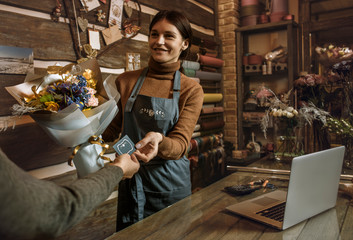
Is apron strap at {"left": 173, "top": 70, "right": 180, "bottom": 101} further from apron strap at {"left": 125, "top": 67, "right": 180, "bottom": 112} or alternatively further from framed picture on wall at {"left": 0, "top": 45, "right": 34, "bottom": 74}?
framed picture on wall at {"left": 0, "top": 45, "right": 34, "bottom": 74}

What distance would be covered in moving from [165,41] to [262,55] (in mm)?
3027

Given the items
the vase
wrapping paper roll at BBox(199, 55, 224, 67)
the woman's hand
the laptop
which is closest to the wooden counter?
the laptop

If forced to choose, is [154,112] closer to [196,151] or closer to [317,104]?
[317,104]

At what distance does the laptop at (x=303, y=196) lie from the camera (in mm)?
1265

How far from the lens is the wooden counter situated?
1214 mm

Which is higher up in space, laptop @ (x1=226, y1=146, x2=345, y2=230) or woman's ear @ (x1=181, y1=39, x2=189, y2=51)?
woman's ear @ (x1=181, y1=39, x2=189, y2=51)

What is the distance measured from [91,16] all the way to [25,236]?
2216 mm

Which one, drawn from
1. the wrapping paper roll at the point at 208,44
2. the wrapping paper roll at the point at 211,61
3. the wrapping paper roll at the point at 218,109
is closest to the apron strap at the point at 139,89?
the wrapping paper roll at the point at 211,61

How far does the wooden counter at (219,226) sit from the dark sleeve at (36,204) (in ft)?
1.44

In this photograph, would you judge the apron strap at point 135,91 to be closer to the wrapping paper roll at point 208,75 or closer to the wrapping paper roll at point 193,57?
the wrapping paper roll at point 193,57

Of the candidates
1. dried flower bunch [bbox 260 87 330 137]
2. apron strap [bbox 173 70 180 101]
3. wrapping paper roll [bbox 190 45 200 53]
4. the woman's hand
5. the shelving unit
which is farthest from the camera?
the shelving unit

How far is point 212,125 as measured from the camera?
4223 millimetres

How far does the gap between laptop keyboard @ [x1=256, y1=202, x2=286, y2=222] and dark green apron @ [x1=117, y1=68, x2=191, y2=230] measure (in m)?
0.72

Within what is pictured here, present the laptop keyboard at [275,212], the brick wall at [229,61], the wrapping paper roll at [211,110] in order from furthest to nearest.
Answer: the brick wall at [229,61]
the wrapping paper roll at [211,110]
the laptop keyboard at [275,212]
